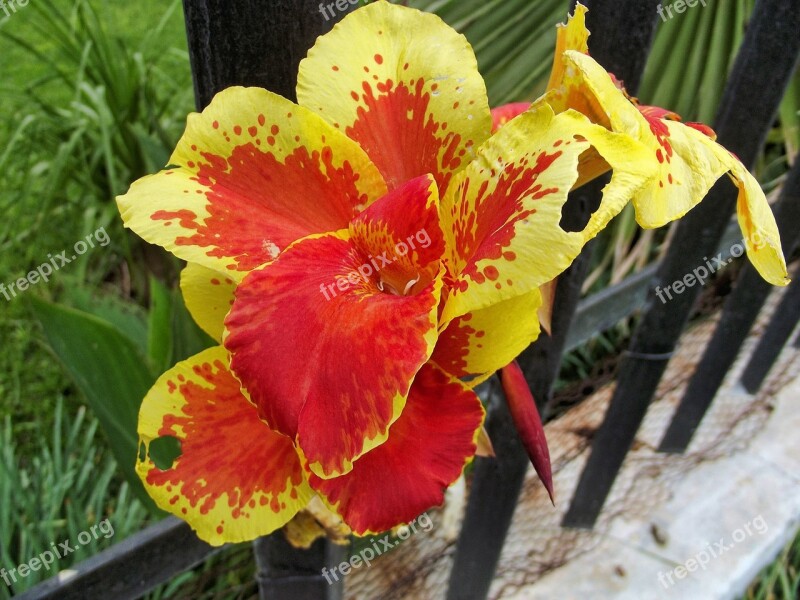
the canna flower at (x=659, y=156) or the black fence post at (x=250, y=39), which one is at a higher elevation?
the black fence post at (x=250, y=39)

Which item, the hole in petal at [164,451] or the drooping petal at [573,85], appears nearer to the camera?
the drooping petal at [573,85]

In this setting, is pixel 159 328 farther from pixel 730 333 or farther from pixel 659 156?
pixel 730 333

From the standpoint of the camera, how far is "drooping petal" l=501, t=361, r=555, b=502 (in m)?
0.48

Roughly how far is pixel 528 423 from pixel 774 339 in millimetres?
1531

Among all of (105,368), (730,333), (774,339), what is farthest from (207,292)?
(774,339)

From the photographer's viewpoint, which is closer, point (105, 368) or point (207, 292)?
point (207, 292)

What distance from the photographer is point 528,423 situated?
483 millimetres

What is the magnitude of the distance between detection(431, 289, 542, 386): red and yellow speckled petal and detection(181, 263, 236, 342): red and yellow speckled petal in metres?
0.15

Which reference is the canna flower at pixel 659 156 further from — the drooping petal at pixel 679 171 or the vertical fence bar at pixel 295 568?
the vertical fence bar at pixel 295 568

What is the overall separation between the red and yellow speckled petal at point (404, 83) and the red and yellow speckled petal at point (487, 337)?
9 centimetres

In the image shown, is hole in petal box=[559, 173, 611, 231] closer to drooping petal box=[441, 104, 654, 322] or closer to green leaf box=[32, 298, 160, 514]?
drooping petal box=[441, 104, 654, 322]

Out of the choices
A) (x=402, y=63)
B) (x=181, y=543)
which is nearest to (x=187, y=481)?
(x=402, y=63)

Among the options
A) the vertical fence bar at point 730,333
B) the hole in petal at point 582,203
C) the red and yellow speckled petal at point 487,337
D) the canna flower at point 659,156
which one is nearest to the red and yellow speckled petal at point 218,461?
the red and yellow speckled petal at point 487,337

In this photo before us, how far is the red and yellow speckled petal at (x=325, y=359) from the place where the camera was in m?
0.33
